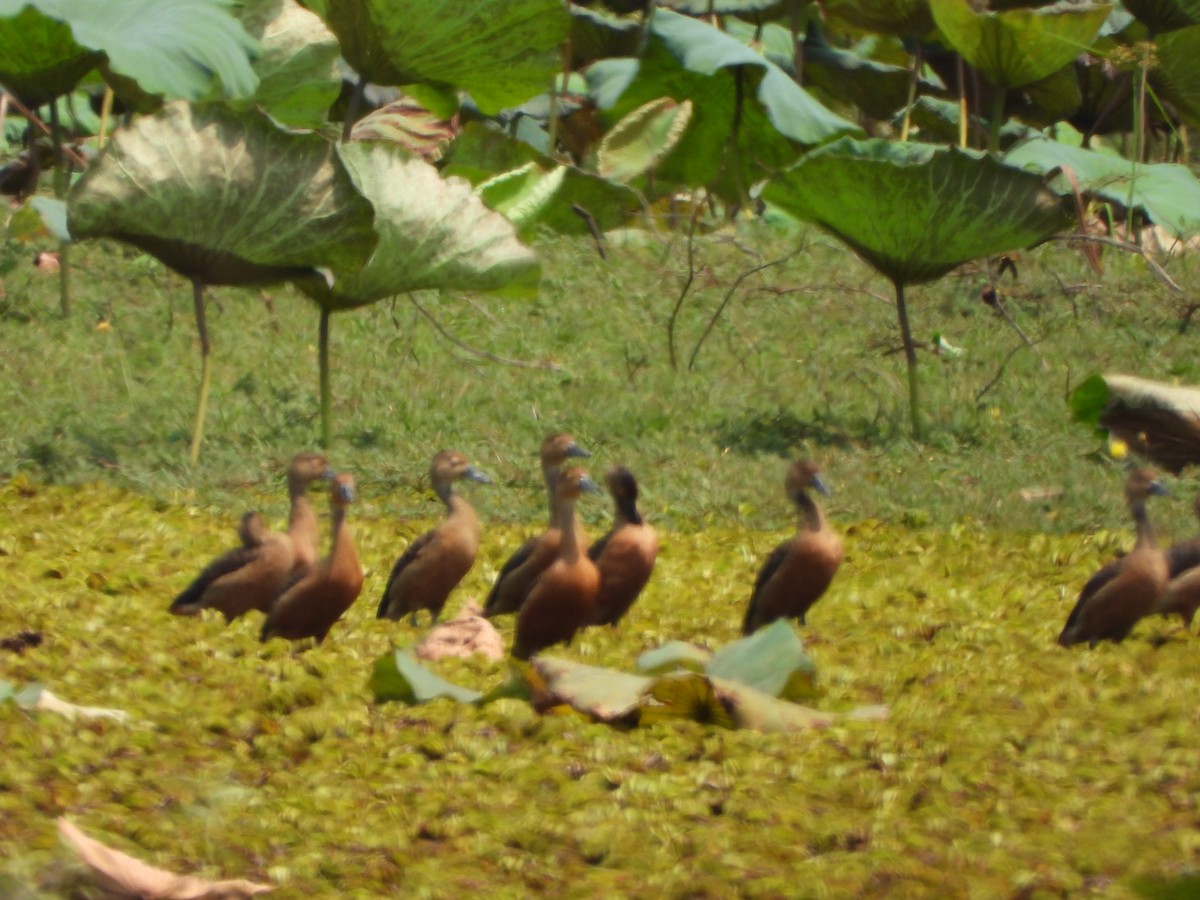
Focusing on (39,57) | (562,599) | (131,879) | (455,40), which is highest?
(39,57)

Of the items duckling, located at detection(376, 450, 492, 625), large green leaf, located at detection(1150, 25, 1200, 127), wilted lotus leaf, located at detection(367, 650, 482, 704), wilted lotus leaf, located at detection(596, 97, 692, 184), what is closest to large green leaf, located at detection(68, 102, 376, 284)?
duckling, located at detection(376, 450, 492, 625)

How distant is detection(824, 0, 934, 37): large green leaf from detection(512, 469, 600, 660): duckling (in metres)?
7.29

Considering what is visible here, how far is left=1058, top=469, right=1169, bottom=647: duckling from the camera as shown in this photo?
4.91 m

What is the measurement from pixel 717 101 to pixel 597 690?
789 cm

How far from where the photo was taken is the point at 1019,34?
9.62 m

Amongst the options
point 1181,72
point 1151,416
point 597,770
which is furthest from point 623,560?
point 1181,72

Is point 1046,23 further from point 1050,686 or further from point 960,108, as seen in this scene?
point 1050,686

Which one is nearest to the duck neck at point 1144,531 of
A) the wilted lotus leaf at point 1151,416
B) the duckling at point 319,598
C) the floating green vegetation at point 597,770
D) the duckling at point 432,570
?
the floating green vegetation at point 597,770

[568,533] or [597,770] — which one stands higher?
[597,770]

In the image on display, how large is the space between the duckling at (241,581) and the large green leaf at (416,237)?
210 cm

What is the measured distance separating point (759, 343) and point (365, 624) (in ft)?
14.8

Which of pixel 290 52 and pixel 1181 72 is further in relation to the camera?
pixel 1181 72

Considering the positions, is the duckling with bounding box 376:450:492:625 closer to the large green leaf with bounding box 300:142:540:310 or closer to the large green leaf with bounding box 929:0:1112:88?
the large green leaf with bounding box 300:142:540:310

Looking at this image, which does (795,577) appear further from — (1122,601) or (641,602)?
(1122,601)
